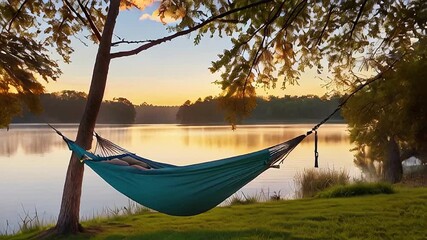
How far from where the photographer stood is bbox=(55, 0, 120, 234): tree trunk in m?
4.20

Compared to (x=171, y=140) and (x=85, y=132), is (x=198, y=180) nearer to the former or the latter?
(x=85, y=132)

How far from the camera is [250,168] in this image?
3.15m

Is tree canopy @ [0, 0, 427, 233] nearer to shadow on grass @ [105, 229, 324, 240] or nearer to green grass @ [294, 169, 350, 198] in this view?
shadow on grass @ [105, 229, 324, 240]

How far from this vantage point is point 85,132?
426cm

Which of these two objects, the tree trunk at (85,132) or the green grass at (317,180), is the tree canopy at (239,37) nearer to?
the tree trunk at (85,132)

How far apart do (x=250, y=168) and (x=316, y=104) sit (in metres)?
30.9

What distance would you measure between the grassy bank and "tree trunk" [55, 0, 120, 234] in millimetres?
192

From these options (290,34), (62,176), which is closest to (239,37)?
(290,34)

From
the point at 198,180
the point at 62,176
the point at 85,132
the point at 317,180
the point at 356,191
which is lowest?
the point at 62,176

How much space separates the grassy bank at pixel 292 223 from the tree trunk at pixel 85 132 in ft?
0.63

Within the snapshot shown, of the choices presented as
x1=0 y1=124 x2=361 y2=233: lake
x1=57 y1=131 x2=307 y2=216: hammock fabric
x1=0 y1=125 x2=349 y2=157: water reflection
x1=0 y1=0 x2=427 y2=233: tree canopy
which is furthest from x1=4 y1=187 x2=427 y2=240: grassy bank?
x1=0 y1=125 x2=349 y2=157: water reflection

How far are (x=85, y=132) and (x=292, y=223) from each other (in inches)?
87.9

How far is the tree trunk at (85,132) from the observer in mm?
4199

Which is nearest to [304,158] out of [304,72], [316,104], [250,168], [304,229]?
[304,72]
